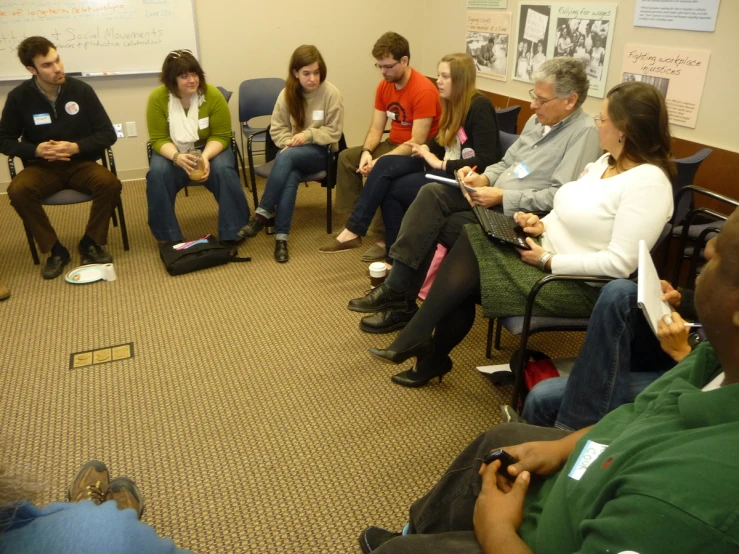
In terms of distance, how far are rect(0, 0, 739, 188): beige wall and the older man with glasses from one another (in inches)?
67.2

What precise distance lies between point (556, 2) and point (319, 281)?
7.42 feet

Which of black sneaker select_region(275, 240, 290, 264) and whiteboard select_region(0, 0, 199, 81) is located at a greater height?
whiteboard select_region(0, 0, 199, 81)

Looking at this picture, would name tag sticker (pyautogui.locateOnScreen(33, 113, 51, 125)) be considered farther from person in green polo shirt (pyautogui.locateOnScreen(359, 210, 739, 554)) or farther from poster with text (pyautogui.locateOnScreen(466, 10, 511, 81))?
person in green polo shirt (pyautogui.locateOnScreen(359, 210, 739, 554))

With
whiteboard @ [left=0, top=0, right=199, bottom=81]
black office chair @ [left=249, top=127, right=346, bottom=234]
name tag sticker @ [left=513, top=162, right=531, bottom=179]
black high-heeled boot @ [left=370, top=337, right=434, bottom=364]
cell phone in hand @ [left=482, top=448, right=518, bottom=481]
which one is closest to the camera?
cell phone in hand @ [left=482, top=448, right=518, bottom=481]

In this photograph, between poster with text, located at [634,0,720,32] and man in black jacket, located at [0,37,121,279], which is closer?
poster with text, located at [634,0,720,32]

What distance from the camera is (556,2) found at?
3.56 metres

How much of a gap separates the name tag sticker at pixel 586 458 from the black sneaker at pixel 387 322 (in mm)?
1715

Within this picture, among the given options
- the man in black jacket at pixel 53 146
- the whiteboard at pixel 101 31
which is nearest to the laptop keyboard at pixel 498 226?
the man in black jacket at pixel 53 146

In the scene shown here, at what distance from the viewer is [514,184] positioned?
256 centimetres

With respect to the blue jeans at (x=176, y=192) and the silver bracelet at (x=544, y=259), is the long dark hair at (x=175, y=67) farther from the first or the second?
the silver bracelet at (x=544, y=259)

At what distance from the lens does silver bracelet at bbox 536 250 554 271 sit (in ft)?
6.46

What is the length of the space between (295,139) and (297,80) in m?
0.35

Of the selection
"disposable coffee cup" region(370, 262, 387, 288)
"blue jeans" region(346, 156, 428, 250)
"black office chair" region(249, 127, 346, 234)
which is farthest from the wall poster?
"disposable coffee cup" region(370, 262, 387, 288)

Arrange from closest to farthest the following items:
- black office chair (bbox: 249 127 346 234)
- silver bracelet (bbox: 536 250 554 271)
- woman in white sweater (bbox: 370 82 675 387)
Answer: woman in white sweater (bbox: 370 82 675 387) → silver bracelet (bbox: 536 250 554 271) → black office chair (bbox: 249 127 346 234)
